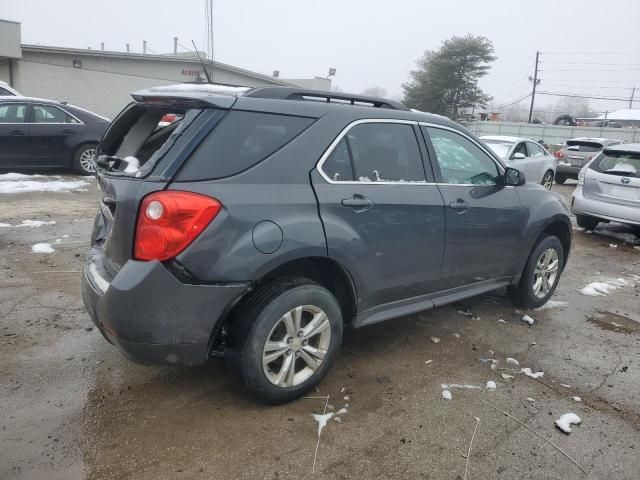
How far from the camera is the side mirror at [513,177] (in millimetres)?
4348

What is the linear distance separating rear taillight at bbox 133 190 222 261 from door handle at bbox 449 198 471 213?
1.95 m

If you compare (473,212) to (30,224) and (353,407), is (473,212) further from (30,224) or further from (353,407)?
(30,224)

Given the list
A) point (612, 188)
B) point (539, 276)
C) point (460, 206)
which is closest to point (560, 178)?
point (612, 188)

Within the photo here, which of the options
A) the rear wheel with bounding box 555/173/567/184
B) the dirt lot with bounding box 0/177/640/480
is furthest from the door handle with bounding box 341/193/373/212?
the rear wheel with bounding box 555/173/567/184

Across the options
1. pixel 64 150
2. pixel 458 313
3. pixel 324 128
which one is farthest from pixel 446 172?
pixel 64 150

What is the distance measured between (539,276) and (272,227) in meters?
3.14

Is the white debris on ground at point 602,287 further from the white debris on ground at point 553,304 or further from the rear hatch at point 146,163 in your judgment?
the rear hatch at point 146,163

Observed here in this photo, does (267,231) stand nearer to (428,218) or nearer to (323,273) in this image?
(323,273)

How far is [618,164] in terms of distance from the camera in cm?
827

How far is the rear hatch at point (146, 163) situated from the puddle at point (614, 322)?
153 inches

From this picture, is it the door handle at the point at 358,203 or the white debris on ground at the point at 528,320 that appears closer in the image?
the door handle at the point at 358,203

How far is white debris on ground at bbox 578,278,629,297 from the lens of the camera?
18.6 ft

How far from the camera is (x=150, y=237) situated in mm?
2619

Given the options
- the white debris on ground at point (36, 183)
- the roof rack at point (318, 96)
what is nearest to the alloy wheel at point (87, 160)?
the white debris on ground at point (36, 183)
